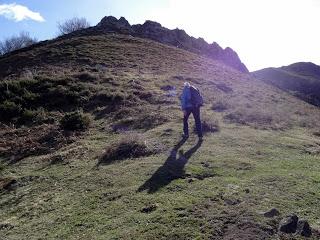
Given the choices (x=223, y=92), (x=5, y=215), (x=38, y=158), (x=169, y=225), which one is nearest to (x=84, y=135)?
(x=38, y=158)

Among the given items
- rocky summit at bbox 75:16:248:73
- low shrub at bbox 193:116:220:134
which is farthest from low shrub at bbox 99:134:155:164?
rocky summit at bbox 75:16:248:73

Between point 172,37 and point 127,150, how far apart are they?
48275 mm

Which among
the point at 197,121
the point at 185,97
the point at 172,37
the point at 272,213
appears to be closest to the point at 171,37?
the point at 172,37

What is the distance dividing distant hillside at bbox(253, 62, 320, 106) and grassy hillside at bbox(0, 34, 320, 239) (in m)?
61.8

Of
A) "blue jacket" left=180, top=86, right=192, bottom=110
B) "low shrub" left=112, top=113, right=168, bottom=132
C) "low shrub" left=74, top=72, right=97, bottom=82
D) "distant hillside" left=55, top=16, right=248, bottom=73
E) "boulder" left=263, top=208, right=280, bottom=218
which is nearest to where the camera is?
"boulder" left=263, top=208, right=280, bottom=218

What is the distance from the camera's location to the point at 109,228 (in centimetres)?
880

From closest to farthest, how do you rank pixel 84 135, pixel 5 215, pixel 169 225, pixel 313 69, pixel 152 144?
pixel 169 225 → pixel 5 215 → pixel 152 144 → pixel 84 135 → pixel 313 69

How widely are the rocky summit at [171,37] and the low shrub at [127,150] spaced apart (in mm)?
43541

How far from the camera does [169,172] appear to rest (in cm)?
1177

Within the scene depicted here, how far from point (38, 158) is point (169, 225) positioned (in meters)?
8.17

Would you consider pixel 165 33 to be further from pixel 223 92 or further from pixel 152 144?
pixel 152 144

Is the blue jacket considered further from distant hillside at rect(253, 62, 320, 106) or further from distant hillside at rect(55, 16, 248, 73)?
distant hillside at rect(253, 62, 320, 106)

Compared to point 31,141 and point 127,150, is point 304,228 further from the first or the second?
point 31,141

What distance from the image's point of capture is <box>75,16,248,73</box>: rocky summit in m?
58.1
